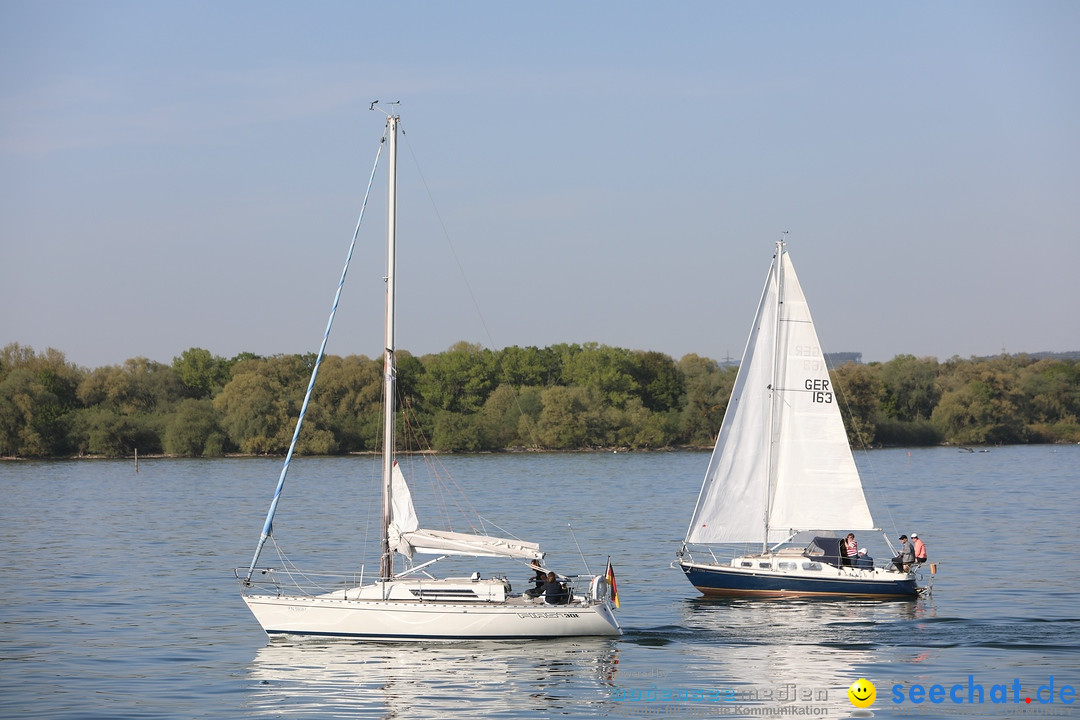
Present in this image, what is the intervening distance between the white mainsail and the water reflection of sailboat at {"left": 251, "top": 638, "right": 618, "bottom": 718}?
10019 mm

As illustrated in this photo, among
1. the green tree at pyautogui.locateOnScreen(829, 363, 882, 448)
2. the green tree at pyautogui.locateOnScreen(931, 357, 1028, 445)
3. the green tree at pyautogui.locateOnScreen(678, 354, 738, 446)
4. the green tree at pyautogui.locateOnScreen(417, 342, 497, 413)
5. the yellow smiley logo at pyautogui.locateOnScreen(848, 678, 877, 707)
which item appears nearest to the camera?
the yellow smiley logo at pyautogui.locateOnScreen(848, 678, 877, 707)

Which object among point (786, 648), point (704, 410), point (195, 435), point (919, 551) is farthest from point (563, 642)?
point (704, 410)

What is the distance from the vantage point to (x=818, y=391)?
39.6 metres

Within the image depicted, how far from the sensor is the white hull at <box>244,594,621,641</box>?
1161 inches

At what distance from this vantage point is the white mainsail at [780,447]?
128 ft

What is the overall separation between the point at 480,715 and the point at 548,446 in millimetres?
122857

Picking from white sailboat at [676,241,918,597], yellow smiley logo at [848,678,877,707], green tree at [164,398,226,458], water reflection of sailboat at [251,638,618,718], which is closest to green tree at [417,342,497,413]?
green tree at [164,398,226,458]

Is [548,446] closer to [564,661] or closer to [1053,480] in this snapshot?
[1053,480]

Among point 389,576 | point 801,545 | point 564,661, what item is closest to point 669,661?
point 564,661

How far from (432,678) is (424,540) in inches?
137

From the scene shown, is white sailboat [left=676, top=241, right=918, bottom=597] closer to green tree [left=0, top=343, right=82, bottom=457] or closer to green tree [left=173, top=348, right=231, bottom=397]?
green tree [left=0, top=343, right=82, bottom=457]

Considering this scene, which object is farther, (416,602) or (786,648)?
(786,648)

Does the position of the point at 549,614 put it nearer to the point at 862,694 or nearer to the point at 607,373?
the point at 862,694

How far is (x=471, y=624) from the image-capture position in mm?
29609
